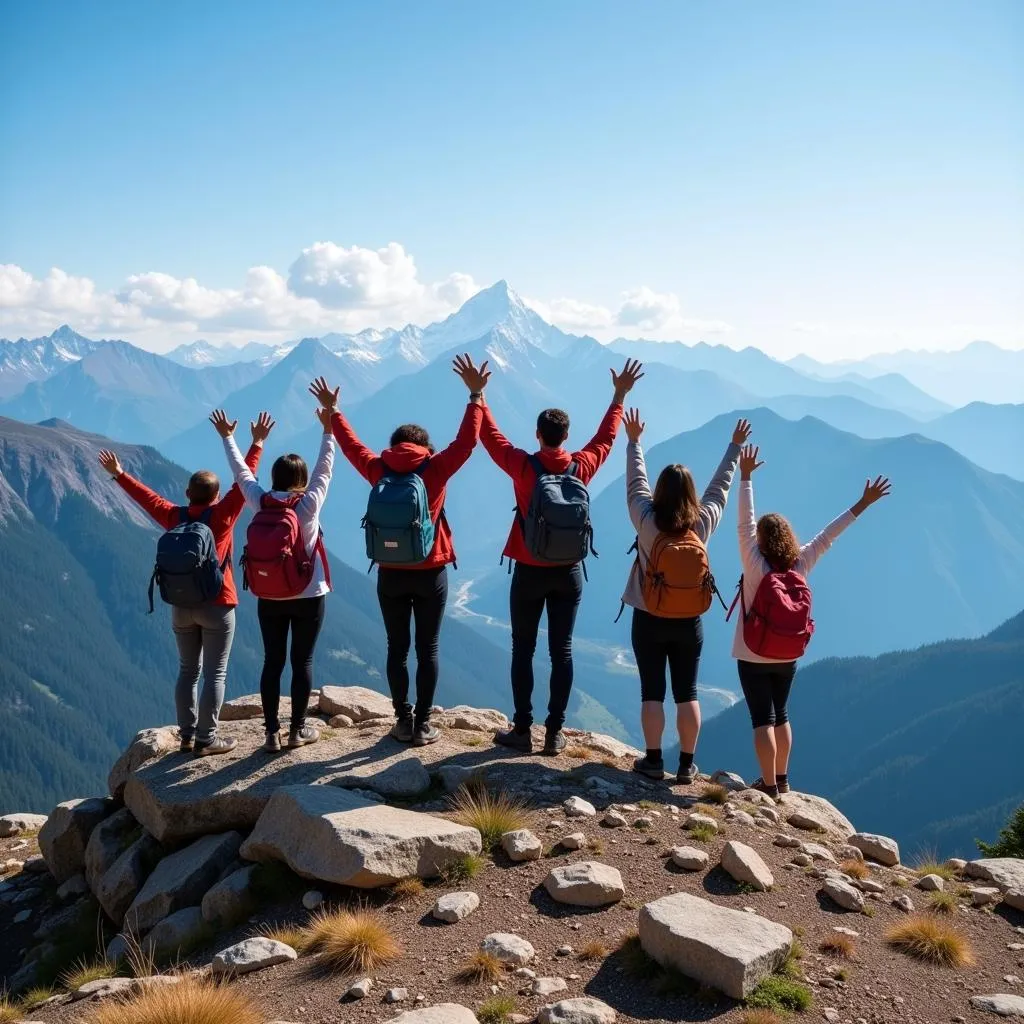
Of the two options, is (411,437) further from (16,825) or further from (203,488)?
(16,825)

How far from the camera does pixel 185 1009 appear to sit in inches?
235

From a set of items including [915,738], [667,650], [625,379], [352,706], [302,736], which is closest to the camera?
[667,650]

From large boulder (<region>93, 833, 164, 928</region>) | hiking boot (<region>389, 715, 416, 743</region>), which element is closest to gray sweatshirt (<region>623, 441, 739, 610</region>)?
hiking boot (<region>389, 715, 416, 743</region>)

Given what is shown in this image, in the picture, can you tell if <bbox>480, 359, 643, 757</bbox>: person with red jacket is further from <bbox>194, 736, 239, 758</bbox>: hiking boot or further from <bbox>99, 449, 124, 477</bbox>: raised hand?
<bbox>99, 449, 124, 477</bbox>: raised hand

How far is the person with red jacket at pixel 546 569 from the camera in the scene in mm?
10023

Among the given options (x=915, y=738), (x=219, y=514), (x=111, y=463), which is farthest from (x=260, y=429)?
(x=915, y=738)

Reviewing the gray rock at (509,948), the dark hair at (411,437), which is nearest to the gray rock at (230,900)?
the gray rock at (509,948)

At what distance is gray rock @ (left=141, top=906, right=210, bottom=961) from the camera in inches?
335

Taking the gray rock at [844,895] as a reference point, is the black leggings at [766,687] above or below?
above

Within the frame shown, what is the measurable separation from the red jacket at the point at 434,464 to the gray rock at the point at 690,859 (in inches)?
166

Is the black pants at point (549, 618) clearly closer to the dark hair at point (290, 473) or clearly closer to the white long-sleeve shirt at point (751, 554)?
the white long-sleeve shirt at point (751, 554)

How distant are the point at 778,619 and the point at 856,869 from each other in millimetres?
2795

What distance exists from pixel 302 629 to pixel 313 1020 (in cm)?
486

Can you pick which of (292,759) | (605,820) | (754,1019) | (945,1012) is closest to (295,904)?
(292,759)
